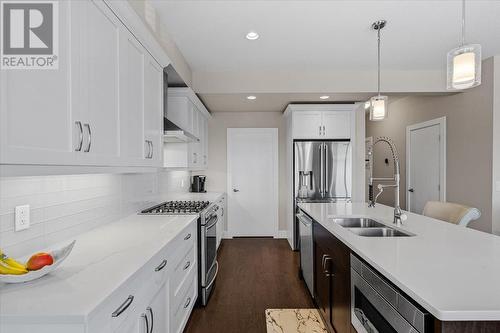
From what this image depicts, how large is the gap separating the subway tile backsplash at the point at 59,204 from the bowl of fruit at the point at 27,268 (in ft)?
0.79

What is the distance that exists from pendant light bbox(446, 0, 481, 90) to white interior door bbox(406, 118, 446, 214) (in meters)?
2.97

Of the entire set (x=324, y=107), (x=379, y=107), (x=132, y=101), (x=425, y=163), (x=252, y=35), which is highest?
(x=252, y=35)

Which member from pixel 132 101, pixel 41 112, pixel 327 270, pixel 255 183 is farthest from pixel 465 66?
pixel 255 183

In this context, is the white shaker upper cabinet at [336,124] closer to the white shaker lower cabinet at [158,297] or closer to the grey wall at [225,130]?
the grey wall at [225,130]

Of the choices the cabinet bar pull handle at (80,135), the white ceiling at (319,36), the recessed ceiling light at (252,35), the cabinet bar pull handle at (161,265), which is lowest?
the cabinet bar pull handle at (161,265)

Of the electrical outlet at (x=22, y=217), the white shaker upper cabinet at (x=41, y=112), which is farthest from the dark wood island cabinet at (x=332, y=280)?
the electrical outlet at (x=22, y=217)

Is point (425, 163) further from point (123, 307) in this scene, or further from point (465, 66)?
point (123, 307)

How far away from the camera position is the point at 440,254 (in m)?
1.29

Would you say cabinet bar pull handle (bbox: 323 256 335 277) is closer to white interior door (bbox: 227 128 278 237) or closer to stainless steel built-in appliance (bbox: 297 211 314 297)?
stainless steel built-in appliance (bbox: 297 211 314 297)

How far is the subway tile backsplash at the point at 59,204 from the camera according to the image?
1184 millimetres

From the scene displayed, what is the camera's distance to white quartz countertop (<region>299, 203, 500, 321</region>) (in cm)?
84

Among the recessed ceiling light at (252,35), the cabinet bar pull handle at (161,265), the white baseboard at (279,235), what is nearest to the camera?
the cabinet bar pull handle at (161,265)

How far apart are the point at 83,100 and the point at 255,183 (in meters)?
3.94

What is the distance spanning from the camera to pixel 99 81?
4.37ft
